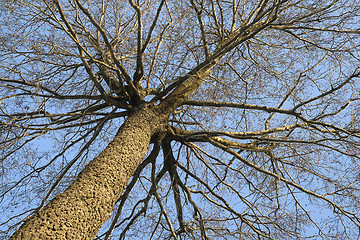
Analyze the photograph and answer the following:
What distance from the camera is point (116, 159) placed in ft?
9.30

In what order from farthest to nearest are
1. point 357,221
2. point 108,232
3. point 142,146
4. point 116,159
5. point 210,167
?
point 210,167 → point 108,232 → point 357,221 → point 142,146 → point 116,159

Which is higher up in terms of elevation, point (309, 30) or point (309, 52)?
point (309, 30)

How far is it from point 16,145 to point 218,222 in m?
2.87

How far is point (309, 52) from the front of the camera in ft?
15.0

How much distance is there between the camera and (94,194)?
2453 mm

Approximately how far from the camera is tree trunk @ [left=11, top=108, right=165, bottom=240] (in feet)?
6.75

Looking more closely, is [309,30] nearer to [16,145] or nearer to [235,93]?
[235,93]

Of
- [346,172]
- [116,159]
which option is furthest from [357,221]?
[116,159]

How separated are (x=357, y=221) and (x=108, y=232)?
3.17 meters

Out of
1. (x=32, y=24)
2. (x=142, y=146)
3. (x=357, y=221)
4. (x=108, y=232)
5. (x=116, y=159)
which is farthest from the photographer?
(x=108, y=232)

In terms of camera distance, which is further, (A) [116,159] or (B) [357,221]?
(B) [357,221]

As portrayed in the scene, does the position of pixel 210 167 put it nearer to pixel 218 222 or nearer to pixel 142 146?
pixel 218 222

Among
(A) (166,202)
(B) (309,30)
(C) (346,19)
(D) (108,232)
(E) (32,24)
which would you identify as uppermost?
(B) (309,30)

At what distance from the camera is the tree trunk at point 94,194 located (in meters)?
2.06
